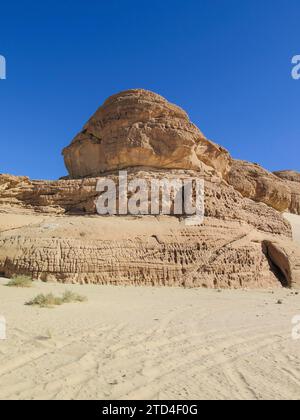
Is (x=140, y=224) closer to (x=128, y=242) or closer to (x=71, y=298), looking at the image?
(x=128, y=242)

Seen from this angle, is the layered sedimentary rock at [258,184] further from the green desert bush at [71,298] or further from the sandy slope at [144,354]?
the sandy slope at [144,354]

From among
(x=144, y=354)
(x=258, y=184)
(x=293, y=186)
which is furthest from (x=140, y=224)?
(x=293, y=186)

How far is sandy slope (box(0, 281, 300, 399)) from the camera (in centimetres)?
313

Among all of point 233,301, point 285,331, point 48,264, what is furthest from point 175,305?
point 48,264

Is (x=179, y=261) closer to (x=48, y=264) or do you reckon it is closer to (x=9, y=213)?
(x=48, y=264)

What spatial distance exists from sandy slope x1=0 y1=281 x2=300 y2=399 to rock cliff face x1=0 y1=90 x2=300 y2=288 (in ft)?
16.2

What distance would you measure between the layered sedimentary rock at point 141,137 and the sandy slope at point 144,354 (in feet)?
37.5

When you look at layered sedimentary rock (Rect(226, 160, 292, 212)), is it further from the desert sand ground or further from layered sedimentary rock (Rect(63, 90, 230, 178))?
the desert sand ground

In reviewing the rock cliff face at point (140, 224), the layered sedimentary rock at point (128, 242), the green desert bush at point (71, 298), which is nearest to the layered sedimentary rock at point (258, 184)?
the rock cliff face at point (140, 224)

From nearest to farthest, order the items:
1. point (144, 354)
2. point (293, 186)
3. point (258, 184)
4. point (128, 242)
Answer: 1. point (144, 354)
2. point (128, 242)
3. point (258, 184)
4. point (293, 186)

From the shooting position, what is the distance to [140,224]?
1456cm

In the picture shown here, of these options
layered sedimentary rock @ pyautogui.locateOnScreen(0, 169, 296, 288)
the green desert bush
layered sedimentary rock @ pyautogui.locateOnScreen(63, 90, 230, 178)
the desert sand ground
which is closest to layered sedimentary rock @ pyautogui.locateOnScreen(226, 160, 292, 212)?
layered sedimentary rock @ pyautogui.locateOnScreen(63, 90, 230, 178)

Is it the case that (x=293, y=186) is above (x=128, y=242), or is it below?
above

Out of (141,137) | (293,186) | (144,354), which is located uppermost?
(293,186)
